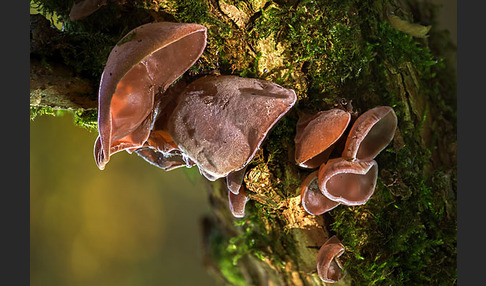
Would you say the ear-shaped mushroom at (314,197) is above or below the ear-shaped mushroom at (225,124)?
below

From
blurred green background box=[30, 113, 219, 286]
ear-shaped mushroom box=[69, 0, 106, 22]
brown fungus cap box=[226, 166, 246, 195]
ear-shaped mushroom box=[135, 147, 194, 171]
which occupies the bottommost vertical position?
blurred green background box=[30, 113, 219, 286]

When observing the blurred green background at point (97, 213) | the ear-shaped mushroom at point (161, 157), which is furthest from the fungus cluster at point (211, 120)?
the blurred green background at point (97, 213)

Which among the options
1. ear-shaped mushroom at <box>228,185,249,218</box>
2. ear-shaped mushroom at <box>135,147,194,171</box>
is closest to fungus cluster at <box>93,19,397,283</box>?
ear-shaped mushroom at <box>135,147,194,171</box>

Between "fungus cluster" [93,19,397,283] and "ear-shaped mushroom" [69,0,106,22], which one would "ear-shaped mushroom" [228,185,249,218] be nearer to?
"fungus cluster" [93,19,397,283]

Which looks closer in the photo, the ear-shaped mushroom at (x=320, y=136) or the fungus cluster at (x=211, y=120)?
the fungus cluster at (x=211, y=120)

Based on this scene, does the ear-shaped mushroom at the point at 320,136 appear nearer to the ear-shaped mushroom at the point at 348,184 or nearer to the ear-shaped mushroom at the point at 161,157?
the ear-shaped mushroom at the point at 348,184

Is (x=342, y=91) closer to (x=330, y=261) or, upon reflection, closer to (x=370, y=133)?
(x=370, y=133)

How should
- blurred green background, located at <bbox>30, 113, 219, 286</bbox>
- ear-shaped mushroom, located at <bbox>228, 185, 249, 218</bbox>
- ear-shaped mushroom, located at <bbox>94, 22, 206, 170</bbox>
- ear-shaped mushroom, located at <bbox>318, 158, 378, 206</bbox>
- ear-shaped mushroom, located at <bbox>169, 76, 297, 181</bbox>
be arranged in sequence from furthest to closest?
blurred green background, located at <bbox>30, 113, 219, 286</bbox>
ear-shaped mushroom, located at <bbox>228, 185, 249, 218</bbox>
ear-shaped mushroom, located at <bbox>318, 158, 378, 206</bbox>
ear-shaped mushroom, located at <bbox>169, 76, 297, 181</bbox>
ear-shaped mushroom, located at <bbox>94, 22, 206, 170</bbox>
